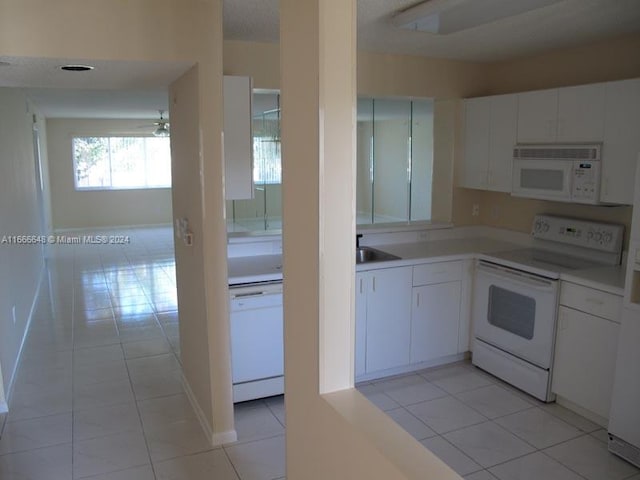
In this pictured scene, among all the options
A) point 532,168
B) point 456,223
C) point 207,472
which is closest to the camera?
point 207,472

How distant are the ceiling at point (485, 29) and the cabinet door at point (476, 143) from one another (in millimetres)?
411

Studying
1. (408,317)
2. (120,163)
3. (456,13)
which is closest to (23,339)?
(408,317)

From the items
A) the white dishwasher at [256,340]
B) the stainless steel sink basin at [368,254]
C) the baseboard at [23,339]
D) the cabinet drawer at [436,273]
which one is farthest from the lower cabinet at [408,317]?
the baseboard at [23,339]

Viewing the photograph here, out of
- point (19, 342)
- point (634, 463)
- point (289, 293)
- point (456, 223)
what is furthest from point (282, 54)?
point (19, 342)

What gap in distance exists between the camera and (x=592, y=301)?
10.4 feet

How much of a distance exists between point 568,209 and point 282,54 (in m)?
3.03

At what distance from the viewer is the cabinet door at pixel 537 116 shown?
12.1 ft

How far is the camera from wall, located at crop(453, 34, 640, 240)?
3.56 metres

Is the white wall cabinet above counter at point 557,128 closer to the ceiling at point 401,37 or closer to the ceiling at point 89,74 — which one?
the ceiling at point 401,37

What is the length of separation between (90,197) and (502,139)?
9281 mm

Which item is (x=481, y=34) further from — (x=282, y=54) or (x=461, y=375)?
(x=461, y=375)

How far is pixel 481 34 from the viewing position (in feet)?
11.2

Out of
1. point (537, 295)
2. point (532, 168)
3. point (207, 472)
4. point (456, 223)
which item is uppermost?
point (532, 168)

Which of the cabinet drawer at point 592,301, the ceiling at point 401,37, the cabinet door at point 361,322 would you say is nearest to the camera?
the ceiling at point 401,37
